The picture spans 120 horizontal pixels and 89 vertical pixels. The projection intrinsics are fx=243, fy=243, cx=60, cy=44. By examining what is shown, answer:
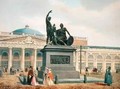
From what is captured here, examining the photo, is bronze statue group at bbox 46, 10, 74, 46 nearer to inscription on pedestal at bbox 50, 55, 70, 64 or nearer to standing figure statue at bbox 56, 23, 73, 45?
standing figure statue at bbox 56, 23, 73, 45

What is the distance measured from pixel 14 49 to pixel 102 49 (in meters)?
32.2

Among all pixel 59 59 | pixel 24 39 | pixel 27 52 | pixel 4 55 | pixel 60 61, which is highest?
pixel 24 39

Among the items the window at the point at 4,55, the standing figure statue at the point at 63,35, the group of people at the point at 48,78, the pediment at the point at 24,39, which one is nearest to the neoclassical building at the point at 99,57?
the pediment at the point at 24,39

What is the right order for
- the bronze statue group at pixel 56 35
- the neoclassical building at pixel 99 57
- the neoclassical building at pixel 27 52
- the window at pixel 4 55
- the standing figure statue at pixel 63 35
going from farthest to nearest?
the neoclassical building at pixel 99 57
the window at pixel 4 55
the neoclassical building at pixel 27 52
the standing figure statue at pixel 63 35
the bronze statue group at pixel 56 35

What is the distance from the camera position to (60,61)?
64.0 feet

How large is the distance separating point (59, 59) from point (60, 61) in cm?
18

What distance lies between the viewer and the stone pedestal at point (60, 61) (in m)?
19.0

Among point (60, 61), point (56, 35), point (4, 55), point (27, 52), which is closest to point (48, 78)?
point (60, 61)

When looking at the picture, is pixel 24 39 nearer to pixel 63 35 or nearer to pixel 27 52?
pixel 27 52

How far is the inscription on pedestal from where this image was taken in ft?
63.6

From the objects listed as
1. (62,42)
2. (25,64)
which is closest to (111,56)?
(25,64)

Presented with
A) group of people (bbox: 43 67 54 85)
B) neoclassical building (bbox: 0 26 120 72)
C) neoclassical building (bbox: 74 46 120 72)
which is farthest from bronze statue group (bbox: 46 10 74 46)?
neoclassical building (bbox: 74 46 120 72)

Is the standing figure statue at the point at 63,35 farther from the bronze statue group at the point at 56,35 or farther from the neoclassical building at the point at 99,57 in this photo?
the neoclassical building at the point at 99,57

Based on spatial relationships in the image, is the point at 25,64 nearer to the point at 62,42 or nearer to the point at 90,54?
the point at 90,54
